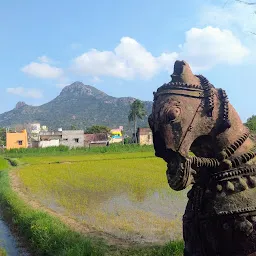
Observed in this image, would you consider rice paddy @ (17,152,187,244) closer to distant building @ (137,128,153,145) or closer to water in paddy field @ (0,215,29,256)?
water in paddy field @ (0,215,29,256)

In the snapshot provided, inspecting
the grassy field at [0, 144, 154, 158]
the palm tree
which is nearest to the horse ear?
the grassy field at [0, 144, 154, 158]

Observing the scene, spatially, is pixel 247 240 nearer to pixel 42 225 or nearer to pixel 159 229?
pixel 42 225

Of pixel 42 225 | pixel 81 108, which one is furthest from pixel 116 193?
pixel 81 108

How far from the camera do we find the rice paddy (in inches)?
367

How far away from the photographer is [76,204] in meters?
13.1

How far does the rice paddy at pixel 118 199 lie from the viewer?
931cm

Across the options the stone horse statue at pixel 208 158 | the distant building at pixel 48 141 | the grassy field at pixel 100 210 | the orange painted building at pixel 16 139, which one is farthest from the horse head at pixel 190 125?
the orange painted building at pixel 16 139

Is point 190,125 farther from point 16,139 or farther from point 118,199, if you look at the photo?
point 16,139

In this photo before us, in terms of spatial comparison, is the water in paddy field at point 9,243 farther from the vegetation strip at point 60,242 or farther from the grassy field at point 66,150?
the grassy field at point 66,150

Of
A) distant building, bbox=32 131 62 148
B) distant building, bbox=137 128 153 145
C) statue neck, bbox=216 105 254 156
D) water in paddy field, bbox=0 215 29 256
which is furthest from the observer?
distant building, bbox=32 131 62 148

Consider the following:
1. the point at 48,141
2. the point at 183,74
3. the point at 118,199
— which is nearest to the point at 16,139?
the point at 48,141

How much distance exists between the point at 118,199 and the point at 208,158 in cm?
1182

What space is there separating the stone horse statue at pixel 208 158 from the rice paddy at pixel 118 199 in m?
5.99

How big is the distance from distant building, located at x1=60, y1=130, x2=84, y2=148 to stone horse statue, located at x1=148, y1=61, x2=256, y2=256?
55894 mm
